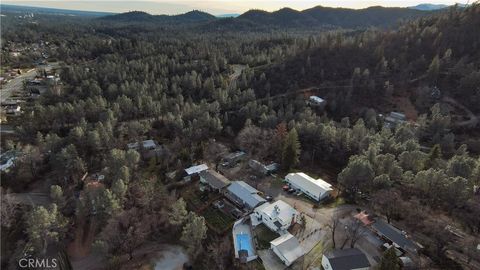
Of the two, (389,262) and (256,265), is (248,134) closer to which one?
(256,265)

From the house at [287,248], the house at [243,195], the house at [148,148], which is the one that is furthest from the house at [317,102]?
the house at [287,248]

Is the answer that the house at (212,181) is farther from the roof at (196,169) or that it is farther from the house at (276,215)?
the house at (276,215)

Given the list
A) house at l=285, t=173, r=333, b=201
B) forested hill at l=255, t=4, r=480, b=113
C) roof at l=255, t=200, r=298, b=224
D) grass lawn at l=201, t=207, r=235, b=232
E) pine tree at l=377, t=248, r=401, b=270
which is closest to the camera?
pine tree at l=377, t=248, r=401, b=270

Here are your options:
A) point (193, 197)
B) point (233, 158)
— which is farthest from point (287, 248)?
point (233, 158)

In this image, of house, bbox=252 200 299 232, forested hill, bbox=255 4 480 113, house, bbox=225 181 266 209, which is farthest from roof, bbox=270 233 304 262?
forested hill, bbox=255 4 480 113

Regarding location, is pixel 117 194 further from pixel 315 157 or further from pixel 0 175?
pixel 315 157

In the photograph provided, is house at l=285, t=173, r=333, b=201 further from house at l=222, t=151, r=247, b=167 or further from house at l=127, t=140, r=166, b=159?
house at l=127, t=140, r=166, b=159

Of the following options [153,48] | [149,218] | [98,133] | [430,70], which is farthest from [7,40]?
[430,70]
